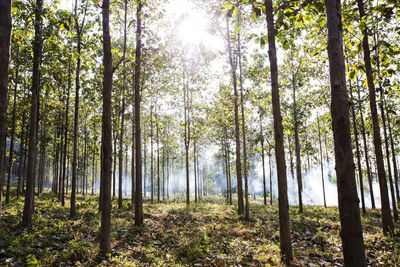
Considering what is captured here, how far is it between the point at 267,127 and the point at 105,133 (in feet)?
69.0

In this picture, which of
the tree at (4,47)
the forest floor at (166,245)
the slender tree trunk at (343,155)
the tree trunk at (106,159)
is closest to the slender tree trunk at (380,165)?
the forest floor at (166,245)

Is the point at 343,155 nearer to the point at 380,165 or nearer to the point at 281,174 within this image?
the point at 281,174

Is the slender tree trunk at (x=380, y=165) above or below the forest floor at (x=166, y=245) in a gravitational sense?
above

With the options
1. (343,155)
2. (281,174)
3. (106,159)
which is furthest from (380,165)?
(106,159)

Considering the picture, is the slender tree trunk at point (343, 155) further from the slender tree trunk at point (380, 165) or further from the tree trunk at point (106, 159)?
the slender tree trunk at point (380, 165)

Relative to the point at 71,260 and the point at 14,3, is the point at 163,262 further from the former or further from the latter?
the point at 14,3

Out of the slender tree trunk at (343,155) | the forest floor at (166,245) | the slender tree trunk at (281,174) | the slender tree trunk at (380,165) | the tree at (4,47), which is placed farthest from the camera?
the slender tree trunk at (380,165)

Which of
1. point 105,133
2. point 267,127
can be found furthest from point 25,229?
point 267,127

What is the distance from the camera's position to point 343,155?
2.76m

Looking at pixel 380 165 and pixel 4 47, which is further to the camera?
pixel 380 165

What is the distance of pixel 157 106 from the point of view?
73.8ft

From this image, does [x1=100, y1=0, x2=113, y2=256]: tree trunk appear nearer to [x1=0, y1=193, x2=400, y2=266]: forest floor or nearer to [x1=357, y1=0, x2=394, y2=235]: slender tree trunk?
[x1=0, y1=193, x2=400, y2=266]: forest floor

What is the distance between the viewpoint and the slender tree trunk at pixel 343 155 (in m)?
2.63

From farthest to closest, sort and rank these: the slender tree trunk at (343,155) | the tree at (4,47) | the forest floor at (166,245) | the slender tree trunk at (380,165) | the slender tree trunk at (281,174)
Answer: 1. the slender tree trunk at (380,165)
2. the slender tree trunk at (281,174)
3. the forest floor at (166,245)
4. the tree at (4,47)
5. the slender tree trunk at (343,155)
